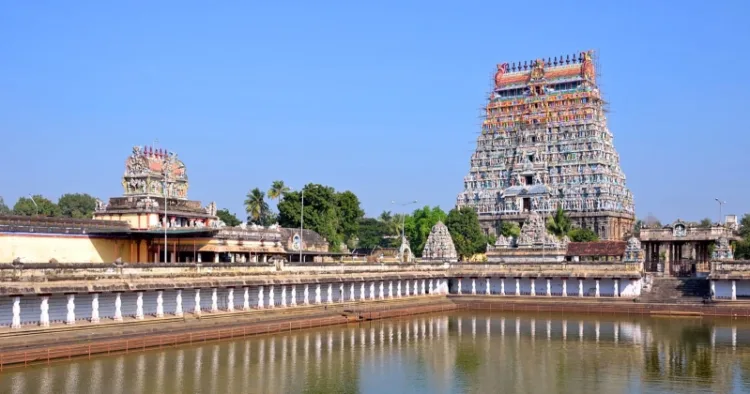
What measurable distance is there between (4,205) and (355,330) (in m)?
78.2

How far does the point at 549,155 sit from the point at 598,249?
39940 mm

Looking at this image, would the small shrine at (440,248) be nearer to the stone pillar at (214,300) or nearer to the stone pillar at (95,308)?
the stone pillar at (214,300)

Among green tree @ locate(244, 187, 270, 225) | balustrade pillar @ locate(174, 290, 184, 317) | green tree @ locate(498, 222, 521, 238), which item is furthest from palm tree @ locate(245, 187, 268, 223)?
balustrade pillar @ locate(174, 290, 184, 317)

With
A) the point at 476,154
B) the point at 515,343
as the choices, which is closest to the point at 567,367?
the point at 515,343

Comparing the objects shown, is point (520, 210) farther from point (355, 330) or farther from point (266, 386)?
point (266, 386)

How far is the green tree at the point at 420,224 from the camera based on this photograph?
102 metres

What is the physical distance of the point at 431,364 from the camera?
3566 cm

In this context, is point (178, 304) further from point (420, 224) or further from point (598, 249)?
point (420, 224)

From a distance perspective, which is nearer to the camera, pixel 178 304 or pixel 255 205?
pixel 178 304

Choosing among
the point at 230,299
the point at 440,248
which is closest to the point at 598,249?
the point at 440,248

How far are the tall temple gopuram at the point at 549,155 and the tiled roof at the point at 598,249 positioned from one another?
30078mm

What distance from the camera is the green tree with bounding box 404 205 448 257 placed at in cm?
10194

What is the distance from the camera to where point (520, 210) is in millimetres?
109125

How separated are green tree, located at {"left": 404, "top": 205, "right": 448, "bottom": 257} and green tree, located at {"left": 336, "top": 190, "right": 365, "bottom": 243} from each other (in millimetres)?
8696
